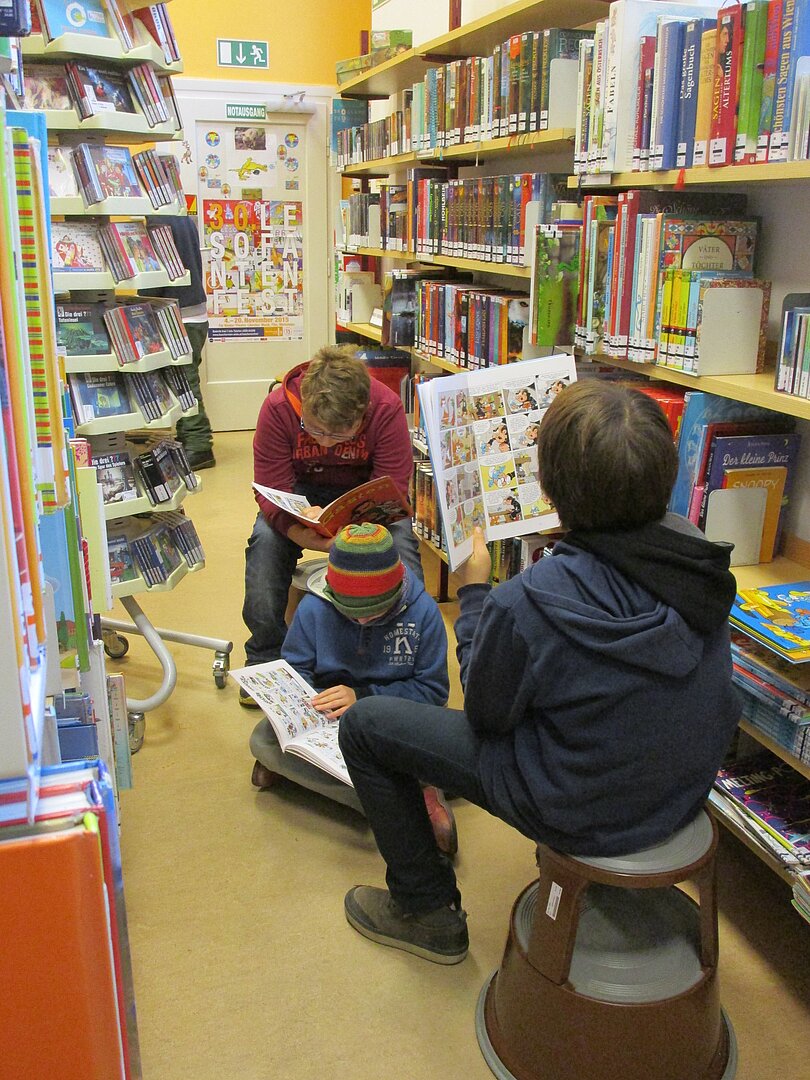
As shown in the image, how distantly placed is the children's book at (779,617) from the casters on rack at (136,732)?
164 centimetres

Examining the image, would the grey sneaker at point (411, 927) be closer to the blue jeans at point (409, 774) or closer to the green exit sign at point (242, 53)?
the blue jeans at point (409, 774)

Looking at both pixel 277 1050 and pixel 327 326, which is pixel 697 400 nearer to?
pixel 277 1050

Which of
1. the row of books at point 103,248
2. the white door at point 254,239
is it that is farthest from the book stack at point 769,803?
the white door at point 254,239

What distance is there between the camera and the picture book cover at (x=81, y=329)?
2561 mm

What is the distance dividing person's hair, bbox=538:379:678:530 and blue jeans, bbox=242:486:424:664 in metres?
1.41

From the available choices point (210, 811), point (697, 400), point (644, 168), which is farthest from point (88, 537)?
point (644, 168)

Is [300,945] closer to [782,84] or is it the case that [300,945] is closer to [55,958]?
[55,958]

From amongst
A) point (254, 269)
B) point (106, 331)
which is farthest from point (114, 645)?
point (254, 269)

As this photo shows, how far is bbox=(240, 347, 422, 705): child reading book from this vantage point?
2824mm

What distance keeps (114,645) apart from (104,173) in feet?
5.04

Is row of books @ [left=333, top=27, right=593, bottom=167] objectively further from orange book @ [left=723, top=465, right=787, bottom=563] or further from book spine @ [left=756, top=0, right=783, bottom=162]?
orange book @ [left=723, top=465, right=787, bottom=563]

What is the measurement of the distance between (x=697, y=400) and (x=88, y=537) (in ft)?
4.33

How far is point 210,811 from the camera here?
7.84 ft

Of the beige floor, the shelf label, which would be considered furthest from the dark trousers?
Answer: the beige floor
